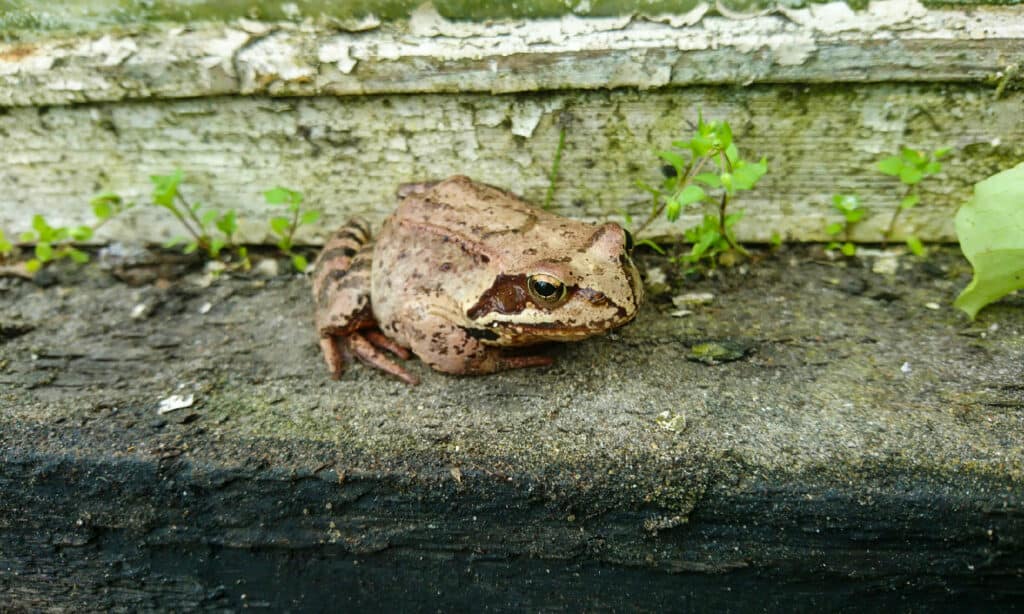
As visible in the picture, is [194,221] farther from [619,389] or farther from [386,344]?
[619,389]

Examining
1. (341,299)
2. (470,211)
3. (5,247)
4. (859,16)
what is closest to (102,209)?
(5,247)

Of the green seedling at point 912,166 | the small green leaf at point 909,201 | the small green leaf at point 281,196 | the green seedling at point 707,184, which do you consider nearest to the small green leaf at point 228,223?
the small green leaf at point 281,196

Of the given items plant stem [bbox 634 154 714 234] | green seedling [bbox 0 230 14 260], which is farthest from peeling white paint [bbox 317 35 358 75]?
green seedling [bbox 0 230 14 260]

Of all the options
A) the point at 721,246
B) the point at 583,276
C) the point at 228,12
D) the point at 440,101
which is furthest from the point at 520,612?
the point at 228,12

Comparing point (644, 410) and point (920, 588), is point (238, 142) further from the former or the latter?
point (920, 588)

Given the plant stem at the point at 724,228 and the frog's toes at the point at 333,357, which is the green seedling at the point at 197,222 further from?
the plant stem at the point at 724,228

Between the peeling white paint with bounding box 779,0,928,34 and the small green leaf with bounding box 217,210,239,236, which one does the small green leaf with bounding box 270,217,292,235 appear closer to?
the small green leaf with bounding box 217,210,239,236
